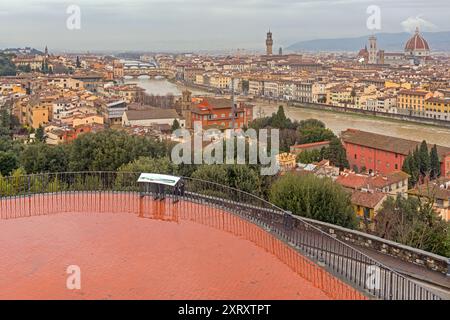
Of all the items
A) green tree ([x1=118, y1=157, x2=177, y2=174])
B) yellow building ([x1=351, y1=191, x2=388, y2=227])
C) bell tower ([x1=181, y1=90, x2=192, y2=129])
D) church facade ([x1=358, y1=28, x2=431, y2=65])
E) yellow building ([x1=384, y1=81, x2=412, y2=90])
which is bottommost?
yellow building ([x1=351, y1=191, x2=388, y2=227])

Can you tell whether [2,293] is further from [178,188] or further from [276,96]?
[276,96]

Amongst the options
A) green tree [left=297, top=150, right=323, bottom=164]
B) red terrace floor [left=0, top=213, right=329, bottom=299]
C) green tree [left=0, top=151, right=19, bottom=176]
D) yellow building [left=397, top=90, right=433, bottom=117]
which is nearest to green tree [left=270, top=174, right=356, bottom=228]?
red terrace floor [left=0, top=213, right=329, bottom=299]

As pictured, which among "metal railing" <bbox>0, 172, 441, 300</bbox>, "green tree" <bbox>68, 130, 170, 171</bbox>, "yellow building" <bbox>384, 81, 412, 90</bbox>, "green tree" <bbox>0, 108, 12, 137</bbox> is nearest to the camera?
"metal railing" <bbox>0, 172, 441, 300</bbox>

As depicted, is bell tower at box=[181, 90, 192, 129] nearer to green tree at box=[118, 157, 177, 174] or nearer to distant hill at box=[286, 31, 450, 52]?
green tree at box=[118, 157, 177, 174]

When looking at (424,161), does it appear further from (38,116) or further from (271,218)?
(38,116)

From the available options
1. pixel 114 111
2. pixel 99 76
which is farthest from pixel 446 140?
pixel 99 76

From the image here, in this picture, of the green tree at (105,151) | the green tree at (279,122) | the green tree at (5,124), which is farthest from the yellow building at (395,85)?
the green tree at (105,151)
